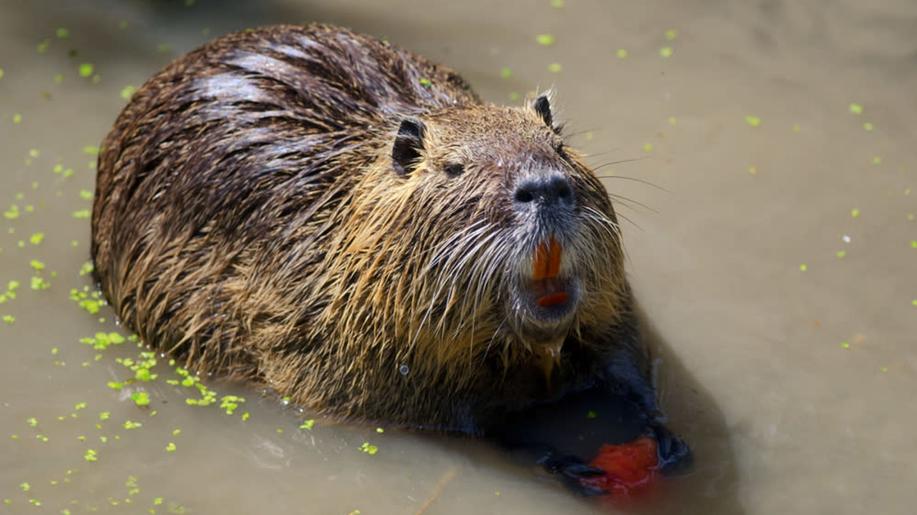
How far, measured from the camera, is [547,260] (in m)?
4.07

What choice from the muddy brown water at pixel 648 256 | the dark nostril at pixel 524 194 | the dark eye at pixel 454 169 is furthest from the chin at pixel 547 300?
the muddy brown water at pixel 648 256

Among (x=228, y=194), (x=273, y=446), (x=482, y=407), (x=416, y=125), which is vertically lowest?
(x=273, y=446)

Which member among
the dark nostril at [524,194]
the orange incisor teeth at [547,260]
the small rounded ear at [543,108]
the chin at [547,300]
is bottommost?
the chin at [547,300]

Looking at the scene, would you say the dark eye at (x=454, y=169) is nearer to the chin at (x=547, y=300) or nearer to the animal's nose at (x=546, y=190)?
the animal's nose at (x=546, y=190)

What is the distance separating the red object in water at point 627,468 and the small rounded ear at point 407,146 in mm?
1253

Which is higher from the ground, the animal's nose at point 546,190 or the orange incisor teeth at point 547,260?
the animal's nose at point 546,190

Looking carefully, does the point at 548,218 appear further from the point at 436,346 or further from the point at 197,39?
the point at 197,39

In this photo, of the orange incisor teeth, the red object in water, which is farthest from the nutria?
the red object in water

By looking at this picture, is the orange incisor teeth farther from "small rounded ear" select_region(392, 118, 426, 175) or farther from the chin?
"small rounded ear" select_region(392, 118, 426, 175)

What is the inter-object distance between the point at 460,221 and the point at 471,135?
1.03 feet

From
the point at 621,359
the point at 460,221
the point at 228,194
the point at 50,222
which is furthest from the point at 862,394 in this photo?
the point at 50,222

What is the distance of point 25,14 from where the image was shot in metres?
7.14

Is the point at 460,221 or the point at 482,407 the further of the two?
the point at 482,407

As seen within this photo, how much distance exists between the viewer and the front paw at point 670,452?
4621 mm
